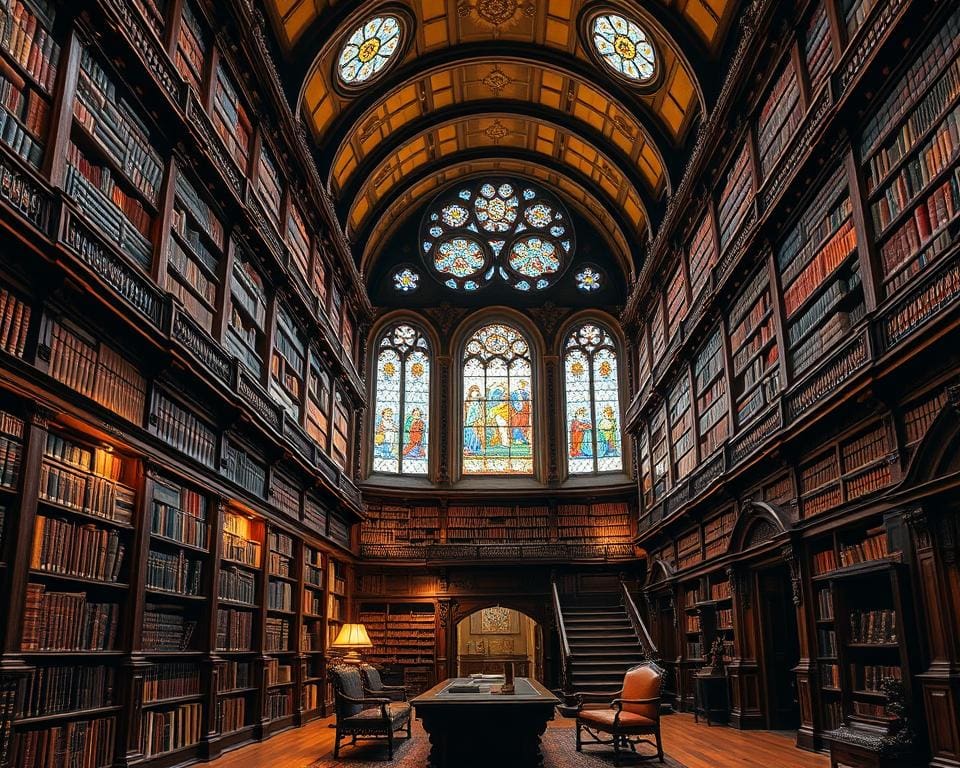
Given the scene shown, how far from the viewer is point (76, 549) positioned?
5.54 metres

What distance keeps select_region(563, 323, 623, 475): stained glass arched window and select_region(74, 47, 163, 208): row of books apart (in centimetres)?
1211

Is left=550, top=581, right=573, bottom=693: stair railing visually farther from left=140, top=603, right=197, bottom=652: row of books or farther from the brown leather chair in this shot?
left=140, top=603, right=197, bottom=652: row of books

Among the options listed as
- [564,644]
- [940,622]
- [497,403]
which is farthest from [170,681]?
[497,403]

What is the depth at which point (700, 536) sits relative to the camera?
1170 centimetres

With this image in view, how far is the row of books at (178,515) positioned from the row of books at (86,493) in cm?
34

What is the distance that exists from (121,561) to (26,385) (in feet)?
5.79

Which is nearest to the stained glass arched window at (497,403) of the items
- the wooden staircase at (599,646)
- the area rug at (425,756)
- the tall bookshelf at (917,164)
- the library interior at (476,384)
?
the library interior at (476,384)

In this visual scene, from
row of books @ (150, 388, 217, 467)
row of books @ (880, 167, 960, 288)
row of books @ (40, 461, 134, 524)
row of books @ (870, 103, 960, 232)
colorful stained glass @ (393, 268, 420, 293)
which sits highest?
colorful stained glass @ (393, 268, 420, 293)

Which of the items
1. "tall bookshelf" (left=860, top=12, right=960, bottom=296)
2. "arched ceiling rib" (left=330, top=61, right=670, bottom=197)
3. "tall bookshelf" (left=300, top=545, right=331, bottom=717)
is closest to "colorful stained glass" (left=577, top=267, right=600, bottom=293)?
"arched ceiling rib" (left=330, top=61, right=670, bottom=197)

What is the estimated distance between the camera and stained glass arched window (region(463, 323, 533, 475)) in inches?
701

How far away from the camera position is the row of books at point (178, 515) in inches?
265

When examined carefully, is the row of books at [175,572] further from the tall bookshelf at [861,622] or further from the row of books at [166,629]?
the tall bookshelf at [861,622]

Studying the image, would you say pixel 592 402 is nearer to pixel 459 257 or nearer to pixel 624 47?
pixel 459 257

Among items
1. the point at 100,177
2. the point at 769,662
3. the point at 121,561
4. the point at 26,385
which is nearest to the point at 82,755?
the point at 121,561
